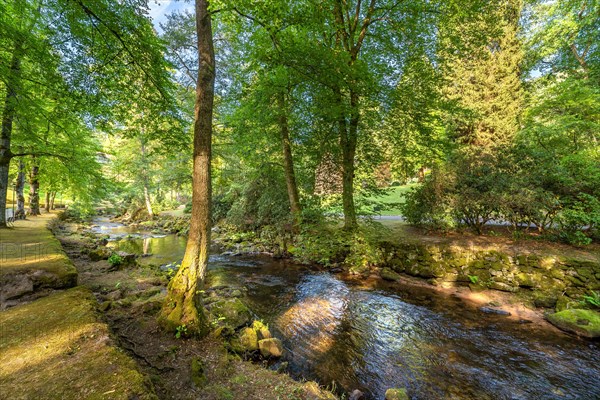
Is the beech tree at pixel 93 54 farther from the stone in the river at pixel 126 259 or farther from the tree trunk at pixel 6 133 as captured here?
the stone in the river at pixel 126 259

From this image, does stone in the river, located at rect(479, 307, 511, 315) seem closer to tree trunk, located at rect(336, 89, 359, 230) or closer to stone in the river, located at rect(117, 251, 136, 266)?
tree trunk, located at rect(336, 89, 359, 230)

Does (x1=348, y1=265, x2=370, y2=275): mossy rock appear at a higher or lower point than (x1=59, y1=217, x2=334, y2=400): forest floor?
lower

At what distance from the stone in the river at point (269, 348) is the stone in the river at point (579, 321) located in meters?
5.78

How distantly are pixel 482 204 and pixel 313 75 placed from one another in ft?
21.0

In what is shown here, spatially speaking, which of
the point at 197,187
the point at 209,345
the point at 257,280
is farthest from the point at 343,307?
the point at 197,187

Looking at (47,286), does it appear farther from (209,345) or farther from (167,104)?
(167,104)

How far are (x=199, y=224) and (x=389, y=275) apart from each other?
245 inches

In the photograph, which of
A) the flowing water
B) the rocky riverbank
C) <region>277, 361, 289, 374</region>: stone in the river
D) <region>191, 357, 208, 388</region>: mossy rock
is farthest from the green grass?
<region>191, 357, 208, 388</region>: mossy rock

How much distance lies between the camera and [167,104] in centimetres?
528

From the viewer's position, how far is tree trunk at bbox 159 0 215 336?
3.54m

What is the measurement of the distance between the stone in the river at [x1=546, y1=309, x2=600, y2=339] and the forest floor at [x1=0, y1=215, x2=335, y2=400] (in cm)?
538

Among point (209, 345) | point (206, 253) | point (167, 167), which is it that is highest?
point (167, 167)

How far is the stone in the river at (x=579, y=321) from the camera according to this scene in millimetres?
4580

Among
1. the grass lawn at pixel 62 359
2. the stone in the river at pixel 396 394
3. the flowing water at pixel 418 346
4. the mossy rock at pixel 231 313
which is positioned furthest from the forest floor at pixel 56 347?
the stone in the river at pixel 396 394
